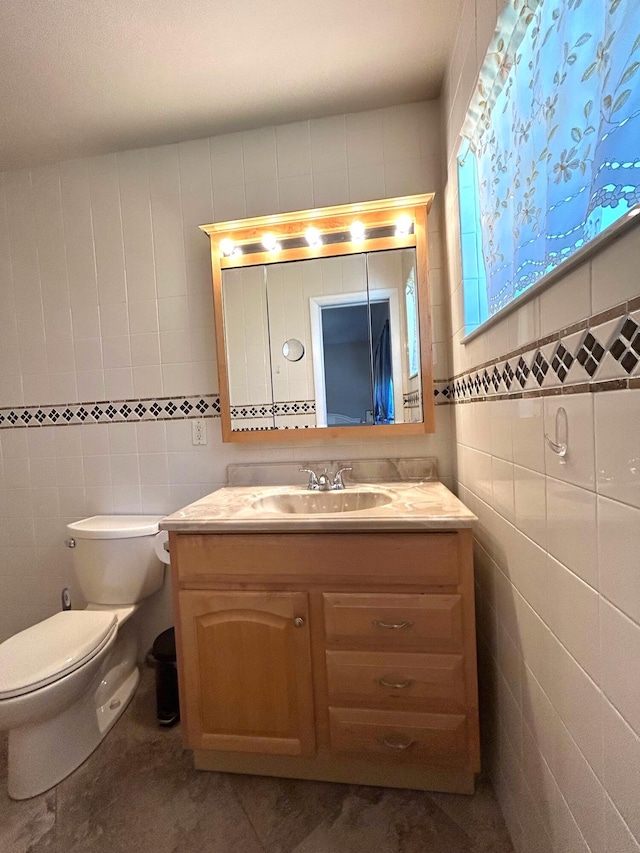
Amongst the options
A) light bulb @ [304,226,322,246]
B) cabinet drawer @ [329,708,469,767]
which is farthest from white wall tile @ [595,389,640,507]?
light bulb @ [304,226,322,246]

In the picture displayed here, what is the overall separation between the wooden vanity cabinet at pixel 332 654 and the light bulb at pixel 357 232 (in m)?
1.13

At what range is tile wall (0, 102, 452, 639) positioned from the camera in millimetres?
1628

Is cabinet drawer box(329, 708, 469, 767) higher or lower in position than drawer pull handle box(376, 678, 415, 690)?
lower

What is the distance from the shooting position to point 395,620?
3.67 feet

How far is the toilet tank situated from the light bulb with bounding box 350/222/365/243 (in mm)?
1394

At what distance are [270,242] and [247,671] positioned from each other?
1537 mm

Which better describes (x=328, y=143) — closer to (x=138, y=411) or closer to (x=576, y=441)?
(x=138, y=411)

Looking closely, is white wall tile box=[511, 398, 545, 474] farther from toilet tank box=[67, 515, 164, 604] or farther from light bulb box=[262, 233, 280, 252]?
toilet tank box=[67, 515, 164, 604]

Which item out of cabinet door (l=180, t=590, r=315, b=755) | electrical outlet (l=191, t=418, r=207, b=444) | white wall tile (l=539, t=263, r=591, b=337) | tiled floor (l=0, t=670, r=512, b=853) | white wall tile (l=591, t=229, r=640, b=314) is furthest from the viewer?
electrical outlet (l=191, t=418, r=207, b=444)

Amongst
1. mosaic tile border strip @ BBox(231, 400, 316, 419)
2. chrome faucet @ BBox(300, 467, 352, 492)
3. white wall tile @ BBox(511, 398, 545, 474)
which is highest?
mosaic tile border strip @ BBox(231, 400, 316, 419)

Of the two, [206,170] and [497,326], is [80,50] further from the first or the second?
[497,326]

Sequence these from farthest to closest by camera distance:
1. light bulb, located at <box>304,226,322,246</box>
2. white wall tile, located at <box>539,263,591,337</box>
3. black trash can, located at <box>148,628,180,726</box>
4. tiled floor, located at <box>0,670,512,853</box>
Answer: light bulb, located at <box>304,226,322,246</box> < black trash can, located at <box>148,628,180,726</box> < tiled floor, located at <box>0,670,512,853</box> < white wall tile, located at <box>539,263,591,337</box>

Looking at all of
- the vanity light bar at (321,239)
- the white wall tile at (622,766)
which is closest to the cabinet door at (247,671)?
the white wall tile at (622,766)

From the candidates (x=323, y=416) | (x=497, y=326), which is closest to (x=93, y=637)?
(x=323, y=416)
